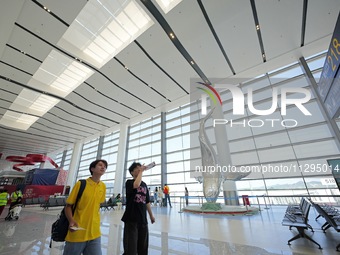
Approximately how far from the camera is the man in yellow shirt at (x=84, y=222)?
4.81 ft

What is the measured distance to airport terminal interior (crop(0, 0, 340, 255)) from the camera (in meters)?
4.09

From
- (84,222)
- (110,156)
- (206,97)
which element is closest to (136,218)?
(84,222)

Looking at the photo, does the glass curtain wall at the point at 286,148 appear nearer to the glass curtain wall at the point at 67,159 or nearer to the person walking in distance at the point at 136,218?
the person walking in distance at the point at 136,218

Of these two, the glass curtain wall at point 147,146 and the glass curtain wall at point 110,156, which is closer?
the glass curtain wall at point 147,146

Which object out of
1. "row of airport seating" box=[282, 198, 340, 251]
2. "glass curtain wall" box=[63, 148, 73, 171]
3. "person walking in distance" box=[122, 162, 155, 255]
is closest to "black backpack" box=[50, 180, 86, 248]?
"person walking in distance" box=[122, 162, 155, 255]

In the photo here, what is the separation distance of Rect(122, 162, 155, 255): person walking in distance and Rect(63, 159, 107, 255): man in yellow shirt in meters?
0.36

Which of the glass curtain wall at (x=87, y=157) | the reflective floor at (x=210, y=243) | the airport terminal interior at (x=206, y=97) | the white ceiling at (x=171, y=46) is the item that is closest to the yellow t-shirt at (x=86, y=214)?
the reflective floor at (x=210, y=243)

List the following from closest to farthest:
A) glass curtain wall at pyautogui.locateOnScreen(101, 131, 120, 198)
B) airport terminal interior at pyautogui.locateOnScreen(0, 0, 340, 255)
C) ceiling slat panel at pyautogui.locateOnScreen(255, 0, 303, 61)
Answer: airport terminal interior at pyautogui.locateOnScreen(0, 0, 340, 255)
ceiling slat panel at pyautogui.locateOnScreen(255, 0, 303, 61)
glass curtain wall at pyautogui.locateOnScreen(101, 131, 120, 198)

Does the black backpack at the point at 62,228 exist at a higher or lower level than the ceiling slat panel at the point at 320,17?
lower

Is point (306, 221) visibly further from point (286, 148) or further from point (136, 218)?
point (286, 148)

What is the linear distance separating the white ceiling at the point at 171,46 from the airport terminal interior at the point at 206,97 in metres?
0.06

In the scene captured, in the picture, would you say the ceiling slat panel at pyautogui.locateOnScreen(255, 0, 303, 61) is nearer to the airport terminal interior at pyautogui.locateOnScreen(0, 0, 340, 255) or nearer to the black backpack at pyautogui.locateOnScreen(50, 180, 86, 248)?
the airport terminal interior at pyautogui.locateOnScreen(0, 0, 340, 255)

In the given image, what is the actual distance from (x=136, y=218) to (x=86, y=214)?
1.96 feet

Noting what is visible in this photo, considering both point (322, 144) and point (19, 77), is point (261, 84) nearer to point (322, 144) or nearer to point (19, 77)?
point (322, 144)
